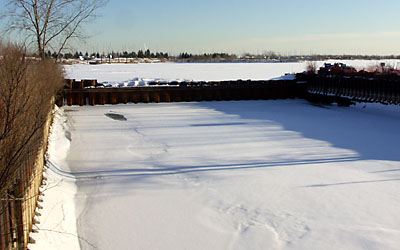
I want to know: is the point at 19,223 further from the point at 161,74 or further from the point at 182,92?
the point at 161,74

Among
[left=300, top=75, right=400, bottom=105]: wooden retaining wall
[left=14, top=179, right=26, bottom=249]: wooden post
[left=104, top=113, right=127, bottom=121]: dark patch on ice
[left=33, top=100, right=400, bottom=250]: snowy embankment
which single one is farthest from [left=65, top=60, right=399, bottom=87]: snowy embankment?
[left=14, top=179, right=26, bottom=249]: wooden post

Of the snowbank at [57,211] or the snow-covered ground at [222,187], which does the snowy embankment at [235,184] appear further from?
the snowbank at [57,211]

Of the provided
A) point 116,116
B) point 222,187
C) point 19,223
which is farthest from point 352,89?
point 19,223

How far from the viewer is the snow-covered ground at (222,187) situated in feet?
16.9

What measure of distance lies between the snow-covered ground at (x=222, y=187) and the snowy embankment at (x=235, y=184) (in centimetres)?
2

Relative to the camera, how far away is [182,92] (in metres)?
20.8

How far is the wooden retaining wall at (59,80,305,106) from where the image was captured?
756 inches

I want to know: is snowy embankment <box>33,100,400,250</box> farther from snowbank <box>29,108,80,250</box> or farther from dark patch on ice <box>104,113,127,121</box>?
dark patch on ice <box>104,113,127,121</box>

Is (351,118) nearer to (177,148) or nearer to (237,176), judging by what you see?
(177,148)

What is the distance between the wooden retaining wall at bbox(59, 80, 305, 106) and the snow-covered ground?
618cm

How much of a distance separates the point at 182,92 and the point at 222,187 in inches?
553

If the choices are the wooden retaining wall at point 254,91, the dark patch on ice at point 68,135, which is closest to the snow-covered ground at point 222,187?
the dark patch on ice at point 68,135

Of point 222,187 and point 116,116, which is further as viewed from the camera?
point 116,116

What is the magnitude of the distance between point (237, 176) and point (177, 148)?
2602 mm
